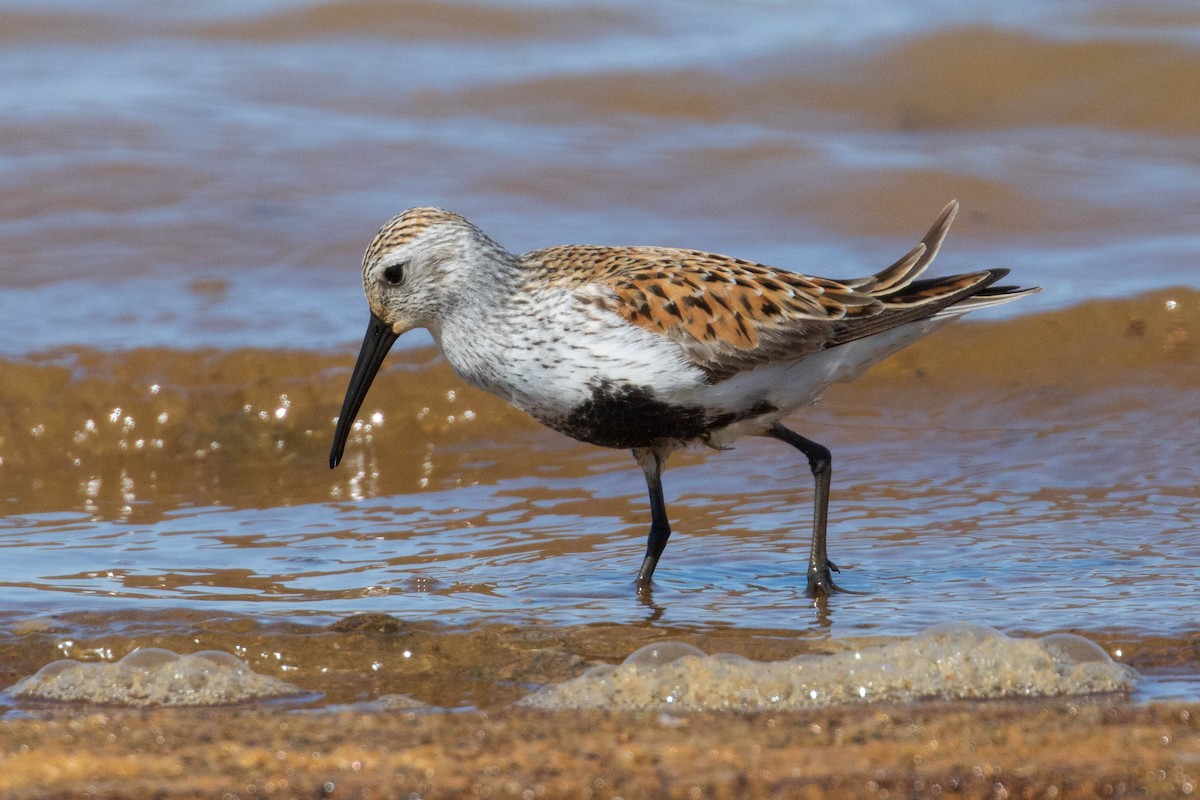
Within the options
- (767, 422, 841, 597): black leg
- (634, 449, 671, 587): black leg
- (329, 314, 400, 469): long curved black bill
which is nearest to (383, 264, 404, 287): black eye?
(329, 314, 400, 469): long curved black bill

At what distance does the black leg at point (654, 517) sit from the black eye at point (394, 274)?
49.6 inches

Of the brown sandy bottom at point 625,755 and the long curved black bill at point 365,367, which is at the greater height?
the long curved black bill at point 365,367

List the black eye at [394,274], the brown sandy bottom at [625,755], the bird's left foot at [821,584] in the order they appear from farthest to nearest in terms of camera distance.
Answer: the black eye at [394,274], the bird's left foot at [821,584], the brown sandy bottom at [625,755]

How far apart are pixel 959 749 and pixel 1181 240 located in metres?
8.27

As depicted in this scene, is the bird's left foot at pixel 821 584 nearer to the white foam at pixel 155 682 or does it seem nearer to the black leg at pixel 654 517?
the black leg at pixel 654 517

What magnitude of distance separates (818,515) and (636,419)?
1.04 metres

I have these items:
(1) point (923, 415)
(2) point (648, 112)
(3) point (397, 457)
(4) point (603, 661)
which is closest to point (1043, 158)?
(2) point (648, 112)

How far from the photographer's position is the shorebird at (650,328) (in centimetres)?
634

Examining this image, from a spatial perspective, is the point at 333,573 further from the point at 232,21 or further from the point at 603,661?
the point at 232,21

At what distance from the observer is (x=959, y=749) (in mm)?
4363

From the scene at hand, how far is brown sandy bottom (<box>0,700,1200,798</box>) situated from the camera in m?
4.17

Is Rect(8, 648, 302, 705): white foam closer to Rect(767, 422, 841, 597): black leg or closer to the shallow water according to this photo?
the shallow water

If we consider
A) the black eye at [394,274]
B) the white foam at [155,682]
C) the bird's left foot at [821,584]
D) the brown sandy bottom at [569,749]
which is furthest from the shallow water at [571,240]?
the black eye at [394,274]

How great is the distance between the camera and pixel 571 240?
1176cm
